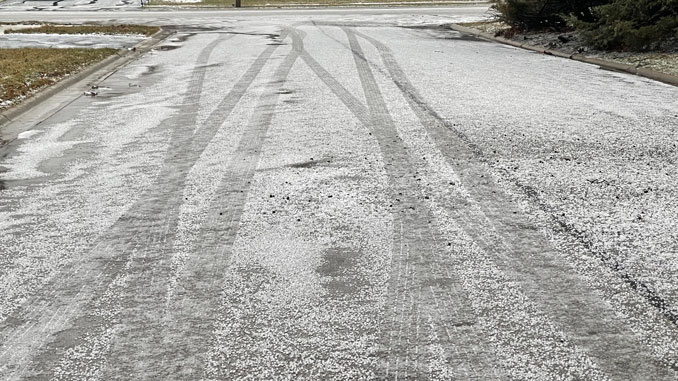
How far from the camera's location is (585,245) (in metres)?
4.64

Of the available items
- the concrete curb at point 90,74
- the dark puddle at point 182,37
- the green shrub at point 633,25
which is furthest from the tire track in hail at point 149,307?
the dark puddle at point 182,37

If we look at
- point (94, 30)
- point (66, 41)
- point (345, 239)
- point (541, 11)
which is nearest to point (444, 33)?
point (541, 11)

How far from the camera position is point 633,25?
1557cm

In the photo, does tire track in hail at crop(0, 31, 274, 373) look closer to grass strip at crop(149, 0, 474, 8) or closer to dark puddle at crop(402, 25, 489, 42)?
dark puddle at crop(402, 25, 489, 42)

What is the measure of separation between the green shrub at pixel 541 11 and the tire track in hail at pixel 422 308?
1513 cm

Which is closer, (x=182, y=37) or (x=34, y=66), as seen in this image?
(x=34, y=66)

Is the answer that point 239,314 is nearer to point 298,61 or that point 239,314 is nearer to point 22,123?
point 22,123

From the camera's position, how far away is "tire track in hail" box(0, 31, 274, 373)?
3545 mm

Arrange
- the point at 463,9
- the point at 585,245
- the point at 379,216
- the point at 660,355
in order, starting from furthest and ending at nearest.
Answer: the point at 463,9
the point at 379,216
the point at 585,245
the point at 660,355

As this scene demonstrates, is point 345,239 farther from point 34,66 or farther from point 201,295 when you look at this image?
point 34,66

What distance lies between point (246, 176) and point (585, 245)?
302 centimetres

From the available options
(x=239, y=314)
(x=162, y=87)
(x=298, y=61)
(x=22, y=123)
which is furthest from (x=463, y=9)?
(x=239, y=314)

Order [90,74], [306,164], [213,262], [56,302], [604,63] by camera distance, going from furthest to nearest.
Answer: [604,63] → [90,74] → [306,164] → [213,262] → [56,302]

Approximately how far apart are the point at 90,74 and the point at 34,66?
1121mm
